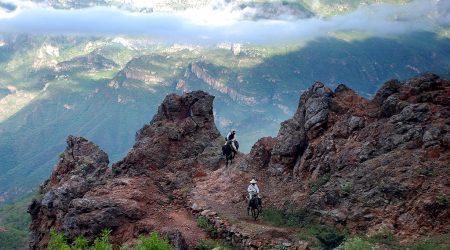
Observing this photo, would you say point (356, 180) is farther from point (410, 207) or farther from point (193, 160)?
point (193, 160)

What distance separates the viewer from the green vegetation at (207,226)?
37.0 meters

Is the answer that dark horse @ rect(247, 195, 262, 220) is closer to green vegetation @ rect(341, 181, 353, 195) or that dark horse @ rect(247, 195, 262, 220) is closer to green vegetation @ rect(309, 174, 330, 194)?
green vegetation @ rect(309, 174, 330, 194)

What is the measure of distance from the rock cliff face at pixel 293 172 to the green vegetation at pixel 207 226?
48 centimetres

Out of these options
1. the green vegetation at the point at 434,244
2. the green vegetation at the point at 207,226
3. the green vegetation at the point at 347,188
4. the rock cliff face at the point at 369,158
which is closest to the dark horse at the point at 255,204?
the rock cliff face at the point at 369,158

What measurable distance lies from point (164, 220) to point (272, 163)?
1115cm

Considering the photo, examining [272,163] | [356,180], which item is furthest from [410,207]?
[272,163]

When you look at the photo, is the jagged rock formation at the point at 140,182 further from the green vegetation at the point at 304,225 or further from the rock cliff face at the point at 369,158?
the rock cliff face at the point at 369,158

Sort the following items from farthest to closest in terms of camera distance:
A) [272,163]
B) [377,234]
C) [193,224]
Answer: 1. [272,163]
2. [193,224]
3. [377,234]

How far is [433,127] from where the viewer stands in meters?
34.5

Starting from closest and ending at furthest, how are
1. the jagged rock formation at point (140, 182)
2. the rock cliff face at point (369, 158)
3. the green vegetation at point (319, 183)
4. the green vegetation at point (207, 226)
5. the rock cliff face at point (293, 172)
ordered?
the rock cliff face at point (369, 158)
the rock cliff face at point (293, 172)
the green vegetation at point (207, 226)
the green vegetation at point (319, 183)
the jagged rock formation at point (140, 182)

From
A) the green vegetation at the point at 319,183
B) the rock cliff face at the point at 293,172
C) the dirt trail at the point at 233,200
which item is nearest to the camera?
the rock cliff face at the point at 293,172

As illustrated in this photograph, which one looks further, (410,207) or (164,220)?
(164,220)

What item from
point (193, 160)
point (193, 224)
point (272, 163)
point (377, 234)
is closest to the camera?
point (377, 234)

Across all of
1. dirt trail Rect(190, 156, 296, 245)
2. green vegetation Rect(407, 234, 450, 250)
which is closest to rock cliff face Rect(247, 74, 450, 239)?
green vegetation Rect(407, 234, 450, 250)
